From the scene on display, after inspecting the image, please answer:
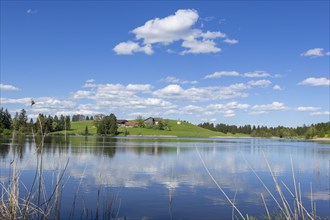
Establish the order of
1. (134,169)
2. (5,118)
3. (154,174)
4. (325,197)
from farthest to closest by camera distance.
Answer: (5,118) < (134,169) < (154,174) < (325,197)

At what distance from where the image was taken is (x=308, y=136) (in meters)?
166

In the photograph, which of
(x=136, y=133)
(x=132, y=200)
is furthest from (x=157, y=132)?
(x=132, y=200)

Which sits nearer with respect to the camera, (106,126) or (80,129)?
(106,126)

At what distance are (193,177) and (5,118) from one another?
116175mm

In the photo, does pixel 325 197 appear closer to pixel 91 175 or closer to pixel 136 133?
pixel 91 175

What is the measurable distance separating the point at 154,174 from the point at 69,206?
10521mm

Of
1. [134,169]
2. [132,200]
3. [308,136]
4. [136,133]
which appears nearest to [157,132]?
[136,133]

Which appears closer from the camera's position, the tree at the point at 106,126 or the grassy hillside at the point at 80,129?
the tree at the point at 106,126

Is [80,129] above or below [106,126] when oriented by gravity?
below

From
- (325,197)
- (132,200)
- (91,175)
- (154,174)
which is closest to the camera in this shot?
(132,200)

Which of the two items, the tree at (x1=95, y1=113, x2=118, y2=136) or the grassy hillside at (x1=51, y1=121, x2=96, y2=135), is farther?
the grassy hillside at (x1=51, y1=121, x2=96, y2=135)

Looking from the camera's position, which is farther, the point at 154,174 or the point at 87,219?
the point at 154,174

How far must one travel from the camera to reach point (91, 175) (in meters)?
22.6

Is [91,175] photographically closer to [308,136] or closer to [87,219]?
[87,219]
